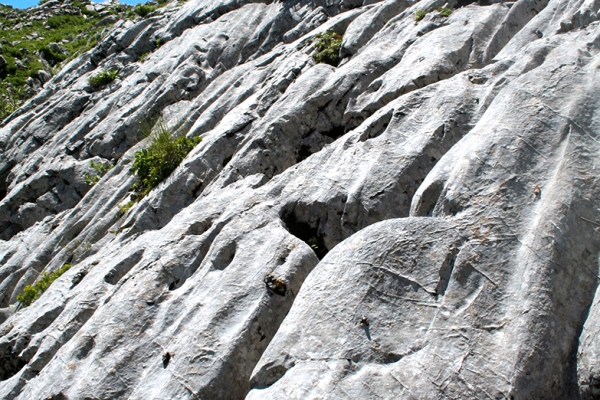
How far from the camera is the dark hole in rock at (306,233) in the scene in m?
14.2

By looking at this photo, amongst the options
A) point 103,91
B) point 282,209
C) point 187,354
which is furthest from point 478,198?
point 103,91

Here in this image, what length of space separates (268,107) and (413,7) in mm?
7162

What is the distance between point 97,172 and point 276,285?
1749 centimetres

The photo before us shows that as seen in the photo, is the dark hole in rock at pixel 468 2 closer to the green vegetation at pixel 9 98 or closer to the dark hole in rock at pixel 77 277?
the dark hole in rock at pixel 77 277

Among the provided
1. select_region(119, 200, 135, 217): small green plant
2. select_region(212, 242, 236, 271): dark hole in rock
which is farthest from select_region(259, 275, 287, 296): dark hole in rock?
select_region(119, 200, 135, 217): small green plant

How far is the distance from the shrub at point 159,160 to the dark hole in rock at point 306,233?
28.3 feet

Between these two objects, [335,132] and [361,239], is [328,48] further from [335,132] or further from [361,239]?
[361,239]

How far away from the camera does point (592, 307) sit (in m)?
9.65

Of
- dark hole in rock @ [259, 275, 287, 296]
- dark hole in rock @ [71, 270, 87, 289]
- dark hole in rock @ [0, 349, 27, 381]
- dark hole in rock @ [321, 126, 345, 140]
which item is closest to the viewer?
dark hole in rock @ [259, 275, 287, 296]

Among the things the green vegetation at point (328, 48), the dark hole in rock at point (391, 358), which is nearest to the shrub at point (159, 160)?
the green vegetation at point (328, 48)

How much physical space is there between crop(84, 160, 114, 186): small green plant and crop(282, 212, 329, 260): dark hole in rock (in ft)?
49.1

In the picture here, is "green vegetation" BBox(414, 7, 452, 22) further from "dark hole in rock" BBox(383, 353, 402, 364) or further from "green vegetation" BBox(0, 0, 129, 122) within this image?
"green vegetation" BBox(0, 0, 129, 122)

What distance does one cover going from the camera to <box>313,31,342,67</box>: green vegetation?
22.7m

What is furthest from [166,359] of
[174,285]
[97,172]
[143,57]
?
[143,57]
